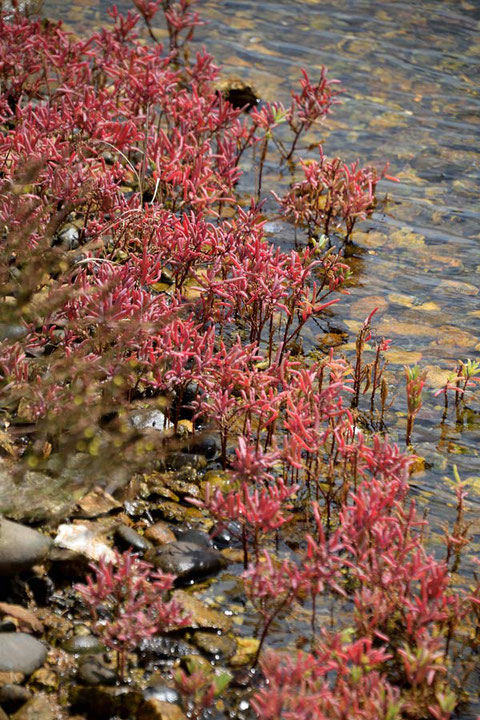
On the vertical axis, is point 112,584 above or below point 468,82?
below

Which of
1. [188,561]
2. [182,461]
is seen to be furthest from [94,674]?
[182,461]

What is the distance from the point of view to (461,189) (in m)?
9.32

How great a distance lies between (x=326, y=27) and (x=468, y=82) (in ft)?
8.27

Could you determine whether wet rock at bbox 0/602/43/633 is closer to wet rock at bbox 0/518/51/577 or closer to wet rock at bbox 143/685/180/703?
wet rock at bbox 0/518/51/577

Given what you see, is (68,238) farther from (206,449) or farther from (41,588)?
(41,588)

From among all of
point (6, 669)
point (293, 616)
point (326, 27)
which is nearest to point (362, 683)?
point (293, 616)

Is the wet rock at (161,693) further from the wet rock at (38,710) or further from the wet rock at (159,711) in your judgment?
the wet rock at (38,710)

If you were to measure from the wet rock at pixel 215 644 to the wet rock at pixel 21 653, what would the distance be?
0.68 metres

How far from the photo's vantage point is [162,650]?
395 centimetres

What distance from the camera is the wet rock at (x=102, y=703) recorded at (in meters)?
3.63

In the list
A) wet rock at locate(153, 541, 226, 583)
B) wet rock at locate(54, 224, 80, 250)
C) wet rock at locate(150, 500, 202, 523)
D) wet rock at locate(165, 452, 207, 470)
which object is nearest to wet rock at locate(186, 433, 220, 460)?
wet rock at locate(165, 452, 207, 470)

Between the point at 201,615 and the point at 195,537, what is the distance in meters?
0.52

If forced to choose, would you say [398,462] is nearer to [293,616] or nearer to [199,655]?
[293,616]

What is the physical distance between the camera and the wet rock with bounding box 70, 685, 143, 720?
363cm
